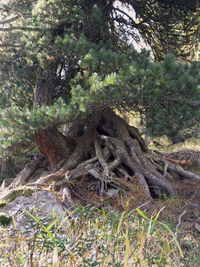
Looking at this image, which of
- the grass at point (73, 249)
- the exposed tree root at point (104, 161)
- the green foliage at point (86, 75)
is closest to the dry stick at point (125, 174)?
the exposed tree root at point (104, 161)

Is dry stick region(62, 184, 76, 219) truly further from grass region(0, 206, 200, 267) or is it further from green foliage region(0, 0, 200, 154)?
grass region(0, 206, 200, 267)

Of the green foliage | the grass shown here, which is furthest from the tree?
the grass

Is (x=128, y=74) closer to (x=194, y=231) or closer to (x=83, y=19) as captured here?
(x=83, y=19)

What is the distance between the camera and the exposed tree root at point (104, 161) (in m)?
4.15

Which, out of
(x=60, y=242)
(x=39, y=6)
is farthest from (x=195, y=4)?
(x=60, y=242)

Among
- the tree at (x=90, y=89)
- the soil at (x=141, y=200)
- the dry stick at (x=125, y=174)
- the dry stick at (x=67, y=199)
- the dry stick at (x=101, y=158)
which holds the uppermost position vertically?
the tree at (x=90, y=89)

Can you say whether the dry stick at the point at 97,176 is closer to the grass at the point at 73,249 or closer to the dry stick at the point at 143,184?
the dry stick at the point at 143,184

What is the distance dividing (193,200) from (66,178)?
2.26 meters

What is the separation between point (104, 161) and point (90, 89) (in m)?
1.65

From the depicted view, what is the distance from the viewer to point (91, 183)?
422 cm

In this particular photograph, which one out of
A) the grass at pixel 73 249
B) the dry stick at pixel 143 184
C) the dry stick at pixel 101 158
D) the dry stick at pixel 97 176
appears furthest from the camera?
the dry stick at pixel 101 158

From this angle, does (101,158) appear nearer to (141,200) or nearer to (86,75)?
(141,200)

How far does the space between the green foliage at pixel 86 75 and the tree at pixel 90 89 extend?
0.05ft

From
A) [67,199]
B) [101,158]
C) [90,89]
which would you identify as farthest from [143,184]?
[90,89]
